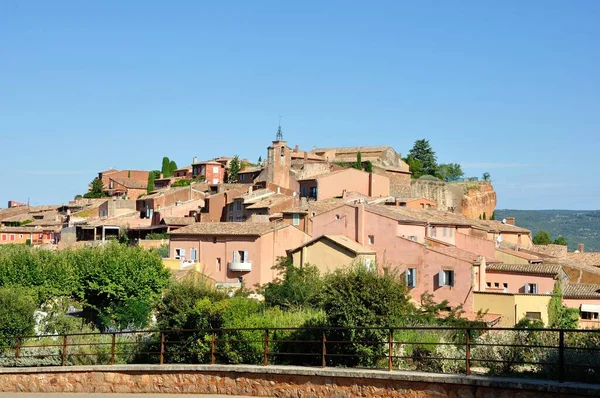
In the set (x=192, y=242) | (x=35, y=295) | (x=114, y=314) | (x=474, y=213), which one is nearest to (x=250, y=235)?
(x=192, y=242)

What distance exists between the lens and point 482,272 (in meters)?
42.3

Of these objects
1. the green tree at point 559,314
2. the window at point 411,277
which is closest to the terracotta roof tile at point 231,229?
the window at point 411,277

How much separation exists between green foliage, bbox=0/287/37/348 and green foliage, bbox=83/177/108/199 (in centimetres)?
7862

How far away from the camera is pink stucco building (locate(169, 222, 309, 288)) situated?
50.1 m

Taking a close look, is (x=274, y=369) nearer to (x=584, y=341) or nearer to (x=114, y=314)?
(x=584, y=341)

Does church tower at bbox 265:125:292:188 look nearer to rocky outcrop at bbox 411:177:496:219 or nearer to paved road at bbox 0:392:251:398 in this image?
rocky outcrop at bbox 411:177:496:219

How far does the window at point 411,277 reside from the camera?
43406 mm

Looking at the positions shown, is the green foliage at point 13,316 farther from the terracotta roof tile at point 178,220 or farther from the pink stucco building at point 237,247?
the terracotta roof tile at point 178,220

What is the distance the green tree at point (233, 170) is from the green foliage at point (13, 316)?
64208 mm

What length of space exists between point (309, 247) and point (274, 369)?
3188cm

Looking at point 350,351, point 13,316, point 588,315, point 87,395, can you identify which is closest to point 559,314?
point 588,315

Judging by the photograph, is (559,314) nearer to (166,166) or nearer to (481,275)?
(481,275)

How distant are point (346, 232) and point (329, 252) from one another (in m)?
4.34

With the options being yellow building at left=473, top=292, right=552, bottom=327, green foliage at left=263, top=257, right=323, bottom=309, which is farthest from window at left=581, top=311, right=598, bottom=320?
green foliage at left=263, top=257, right=323, bottom=309
